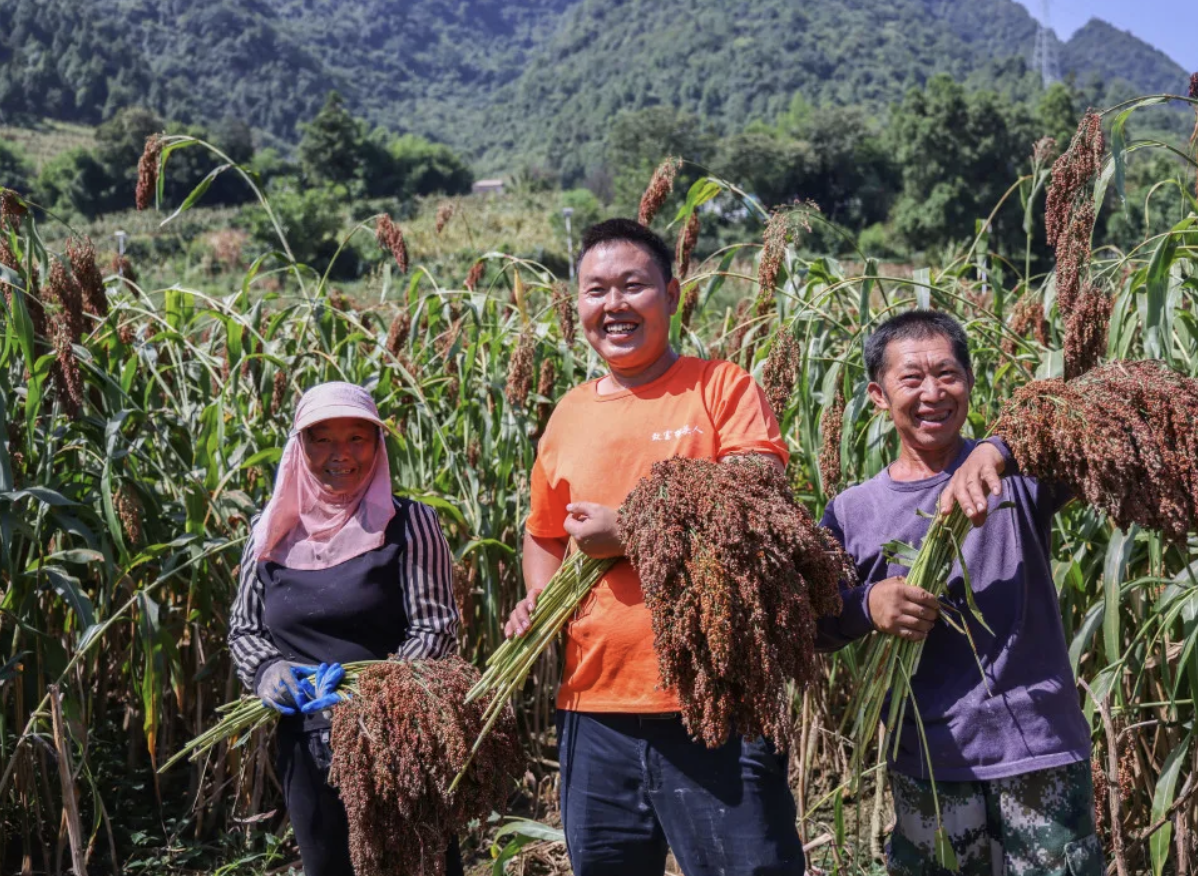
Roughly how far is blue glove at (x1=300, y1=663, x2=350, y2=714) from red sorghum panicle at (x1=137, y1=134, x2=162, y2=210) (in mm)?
1777

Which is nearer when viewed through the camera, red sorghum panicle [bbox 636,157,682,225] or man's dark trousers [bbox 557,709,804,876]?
man's dark trousers [bbox 557,709,804,876]

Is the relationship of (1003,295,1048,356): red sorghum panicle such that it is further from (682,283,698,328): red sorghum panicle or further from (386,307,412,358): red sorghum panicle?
(386,307,412,358): red sorghum panicle

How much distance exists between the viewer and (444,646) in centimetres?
213

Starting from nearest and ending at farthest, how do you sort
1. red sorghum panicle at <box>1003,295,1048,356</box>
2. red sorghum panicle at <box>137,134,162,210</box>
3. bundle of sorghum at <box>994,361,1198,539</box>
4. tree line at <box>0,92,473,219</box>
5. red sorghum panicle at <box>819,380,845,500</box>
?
bundle of sorghum at <box>994,361,1198,539</box> → red sorghum panicle at <box>819,380,845,500</box> → red sorghum panicle at <box>1003,295,1048,356</box> → red sorghum panicle at <box>137,134,162,210</box> → tree line at <box>0,92,473,219</box>

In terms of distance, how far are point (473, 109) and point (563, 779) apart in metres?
150

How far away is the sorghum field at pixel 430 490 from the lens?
242 centimetres

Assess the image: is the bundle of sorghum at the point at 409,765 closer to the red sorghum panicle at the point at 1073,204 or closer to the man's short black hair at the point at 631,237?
the man's short black hair at the point at 631,237

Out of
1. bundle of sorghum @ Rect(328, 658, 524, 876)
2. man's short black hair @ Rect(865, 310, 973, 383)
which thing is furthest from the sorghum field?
bundle of sorghum @ Rect(328, 658, 524, 876)

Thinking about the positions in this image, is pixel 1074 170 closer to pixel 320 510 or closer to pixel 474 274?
pixel 320 510

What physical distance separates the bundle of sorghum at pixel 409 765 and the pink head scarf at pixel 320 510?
1.18ft

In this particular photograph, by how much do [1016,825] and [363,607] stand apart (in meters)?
1.20

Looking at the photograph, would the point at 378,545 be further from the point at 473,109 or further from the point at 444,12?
the point at 444,12

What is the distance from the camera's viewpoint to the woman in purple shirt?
1765 mm

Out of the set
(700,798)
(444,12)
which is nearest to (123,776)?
(700,798)
